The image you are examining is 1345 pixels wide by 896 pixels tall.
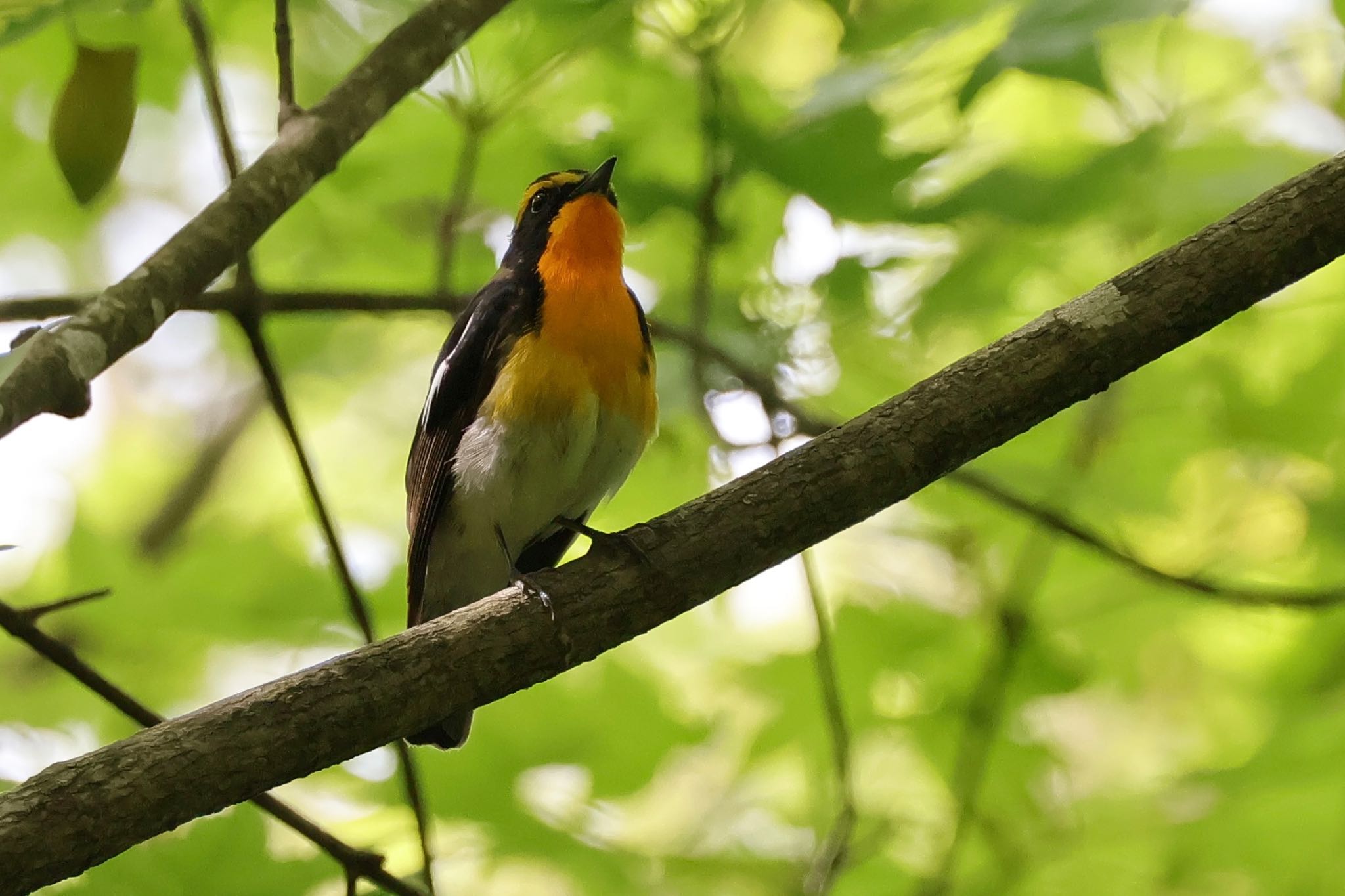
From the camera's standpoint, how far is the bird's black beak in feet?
12.1

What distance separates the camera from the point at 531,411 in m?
3.30

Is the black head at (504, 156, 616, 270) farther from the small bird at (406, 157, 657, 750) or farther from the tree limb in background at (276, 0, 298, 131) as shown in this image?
the tree limb in background at (276, 0, 298, 131)

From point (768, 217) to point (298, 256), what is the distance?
4.75 ft

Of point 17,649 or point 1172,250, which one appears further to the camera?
point 17,649

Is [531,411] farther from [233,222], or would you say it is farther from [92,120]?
[92,120]

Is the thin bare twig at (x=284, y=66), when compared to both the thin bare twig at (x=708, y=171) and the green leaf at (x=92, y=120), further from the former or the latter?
the thin bare twig at (x=708, y=171)

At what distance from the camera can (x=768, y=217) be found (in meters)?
3.45

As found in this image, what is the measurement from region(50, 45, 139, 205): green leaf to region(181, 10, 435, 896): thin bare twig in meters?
0.28

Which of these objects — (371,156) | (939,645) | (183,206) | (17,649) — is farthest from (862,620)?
(183,206)

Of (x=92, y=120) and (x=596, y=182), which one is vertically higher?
(x=596, y=182)

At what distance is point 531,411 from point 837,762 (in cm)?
122

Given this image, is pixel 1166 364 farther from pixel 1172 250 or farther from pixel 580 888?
pixel 580 888

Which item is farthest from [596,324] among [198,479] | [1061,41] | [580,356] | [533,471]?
[198,479]

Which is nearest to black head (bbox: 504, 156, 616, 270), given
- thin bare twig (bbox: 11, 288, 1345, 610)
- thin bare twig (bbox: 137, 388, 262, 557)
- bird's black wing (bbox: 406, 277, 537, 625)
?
bird's black wing (bbox: 406, 277, 537, 625)
